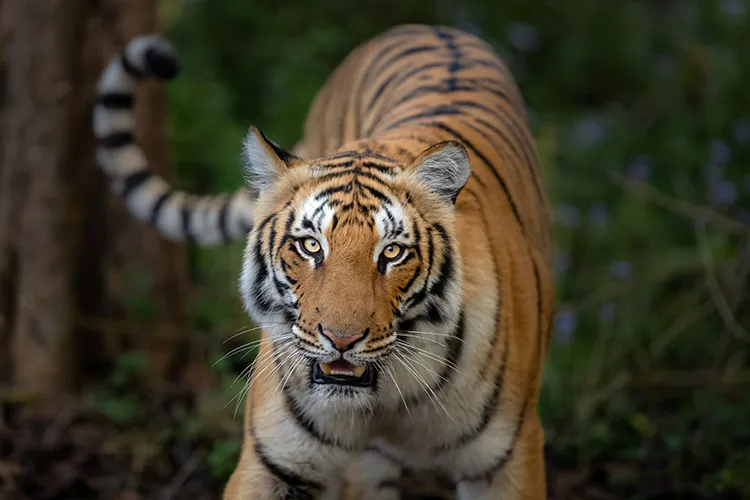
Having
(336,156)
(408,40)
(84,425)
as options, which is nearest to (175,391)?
(84,425)

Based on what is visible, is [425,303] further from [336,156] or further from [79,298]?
[79,298]

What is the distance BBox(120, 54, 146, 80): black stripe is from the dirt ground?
1.31 metres

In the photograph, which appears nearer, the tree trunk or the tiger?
the tiger

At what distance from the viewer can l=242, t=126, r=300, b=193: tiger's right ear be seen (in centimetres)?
240

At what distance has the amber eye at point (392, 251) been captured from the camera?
2230mm

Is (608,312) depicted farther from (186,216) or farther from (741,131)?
(186,216)

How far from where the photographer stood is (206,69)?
6.38 meters

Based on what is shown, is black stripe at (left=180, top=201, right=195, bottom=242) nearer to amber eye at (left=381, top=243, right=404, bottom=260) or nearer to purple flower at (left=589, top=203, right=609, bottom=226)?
amber eye at (left=381, top=243, right=404, bottom=260)

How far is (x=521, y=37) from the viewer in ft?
23.6

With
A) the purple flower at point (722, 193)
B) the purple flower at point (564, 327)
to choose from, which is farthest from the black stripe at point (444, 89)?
the purple flower at point (722, 193)

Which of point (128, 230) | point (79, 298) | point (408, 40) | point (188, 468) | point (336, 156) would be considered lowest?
point (188, 468)

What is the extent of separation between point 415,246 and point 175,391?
2.30 metres

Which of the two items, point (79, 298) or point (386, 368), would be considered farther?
point (79, 298)

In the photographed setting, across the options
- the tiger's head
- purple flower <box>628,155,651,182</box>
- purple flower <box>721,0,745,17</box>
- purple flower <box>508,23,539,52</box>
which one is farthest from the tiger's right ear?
purple flower <box>508,23,539,52</box>
